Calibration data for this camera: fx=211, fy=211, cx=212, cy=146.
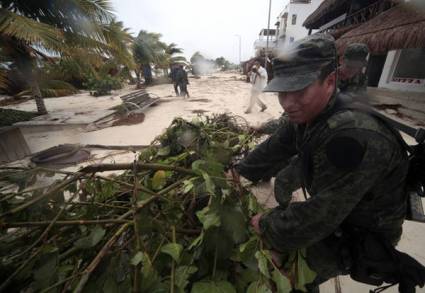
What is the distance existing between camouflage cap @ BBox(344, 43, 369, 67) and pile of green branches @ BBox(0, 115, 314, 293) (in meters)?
2.41

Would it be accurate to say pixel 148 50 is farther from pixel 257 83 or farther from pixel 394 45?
pixel 394 45

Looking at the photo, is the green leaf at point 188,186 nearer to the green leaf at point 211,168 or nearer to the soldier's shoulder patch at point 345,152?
the green leaf at point 211,168

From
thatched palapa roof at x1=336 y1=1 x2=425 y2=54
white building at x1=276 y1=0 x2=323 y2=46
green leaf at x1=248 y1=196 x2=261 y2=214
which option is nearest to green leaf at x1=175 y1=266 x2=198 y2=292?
green leaf at x1=248 y1=196 x2=261 y2=214

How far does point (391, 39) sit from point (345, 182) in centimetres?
764

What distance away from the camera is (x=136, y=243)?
1113 millimetres

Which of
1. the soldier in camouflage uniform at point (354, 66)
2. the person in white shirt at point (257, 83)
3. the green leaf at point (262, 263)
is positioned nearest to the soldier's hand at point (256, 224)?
the green leaf at point (262, 263)

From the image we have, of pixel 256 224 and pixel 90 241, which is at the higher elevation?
Result: pixel 90 241

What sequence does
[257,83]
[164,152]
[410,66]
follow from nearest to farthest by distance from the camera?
[164,152]
[257,83]
[410,66]

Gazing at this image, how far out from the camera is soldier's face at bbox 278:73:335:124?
1021 millimetres

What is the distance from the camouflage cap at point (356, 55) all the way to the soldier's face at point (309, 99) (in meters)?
2.13

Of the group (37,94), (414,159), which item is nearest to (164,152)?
(414,159)

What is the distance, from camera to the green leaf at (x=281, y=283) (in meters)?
0.97

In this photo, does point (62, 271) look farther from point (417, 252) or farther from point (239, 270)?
point (417, 252)

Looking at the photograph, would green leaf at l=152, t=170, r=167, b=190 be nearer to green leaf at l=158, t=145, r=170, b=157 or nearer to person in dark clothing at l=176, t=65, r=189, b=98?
green leaf at l=158, t=145, r=170, b=157
